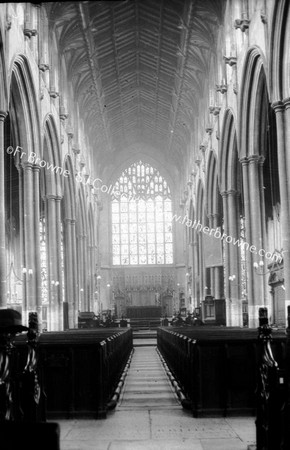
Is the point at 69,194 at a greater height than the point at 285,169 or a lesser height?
greater

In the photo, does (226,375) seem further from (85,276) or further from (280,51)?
(85,276)

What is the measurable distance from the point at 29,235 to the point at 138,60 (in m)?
17.0

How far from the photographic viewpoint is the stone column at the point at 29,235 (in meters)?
22.3

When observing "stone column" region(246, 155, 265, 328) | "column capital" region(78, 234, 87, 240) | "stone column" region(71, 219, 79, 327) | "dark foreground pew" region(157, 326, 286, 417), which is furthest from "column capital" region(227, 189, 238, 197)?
"dark foreground pew" region(157, 326, 286, 417)

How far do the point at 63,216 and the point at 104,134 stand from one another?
12707 mm

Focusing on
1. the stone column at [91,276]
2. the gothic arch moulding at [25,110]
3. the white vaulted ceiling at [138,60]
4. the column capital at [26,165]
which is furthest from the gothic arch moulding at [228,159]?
the stone column at [91,276]

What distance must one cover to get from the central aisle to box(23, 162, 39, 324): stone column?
650cm

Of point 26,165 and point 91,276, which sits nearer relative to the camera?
point 26,165

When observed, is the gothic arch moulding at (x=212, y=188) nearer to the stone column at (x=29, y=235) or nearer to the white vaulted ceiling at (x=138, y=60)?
the white vaulted ceiling at (x=138, y=60)

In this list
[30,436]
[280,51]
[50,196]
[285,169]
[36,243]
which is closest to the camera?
[30,436]

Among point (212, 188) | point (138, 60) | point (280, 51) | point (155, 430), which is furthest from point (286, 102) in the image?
point (138, 60)

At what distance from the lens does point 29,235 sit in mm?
22406

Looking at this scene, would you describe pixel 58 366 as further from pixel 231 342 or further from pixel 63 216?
pixel 63 216

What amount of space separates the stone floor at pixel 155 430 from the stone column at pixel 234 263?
16.7 meters
